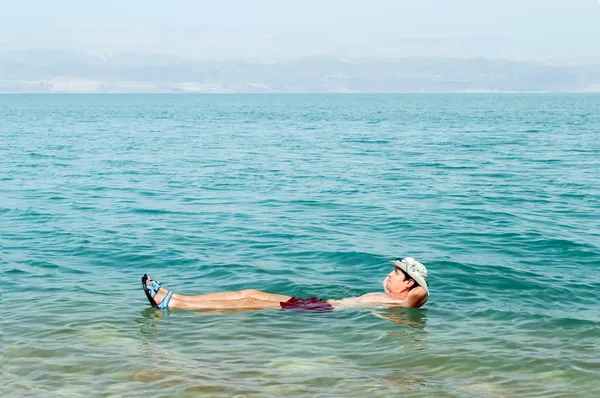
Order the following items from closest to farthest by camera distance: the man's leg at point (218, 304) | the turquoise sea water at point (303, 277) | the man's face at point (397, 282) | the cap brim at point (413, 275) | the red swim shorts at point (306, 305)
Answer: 1. the turquoise sea water at point (303, 277)
2. the man's leg at point (218, 304)
3. the cap brim at point (413, 275)
4. the red swim shorts at point (306, 305)
5. the man's face at point (397, 282)

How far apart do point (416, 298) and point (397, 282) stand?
0.48 meters

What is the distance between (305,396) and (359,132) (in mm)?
66504

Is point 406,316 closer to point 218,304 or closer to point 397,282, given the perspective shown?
point 397,282

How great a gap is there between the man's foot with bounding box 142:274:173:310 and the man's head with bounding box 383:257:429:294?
422 cm

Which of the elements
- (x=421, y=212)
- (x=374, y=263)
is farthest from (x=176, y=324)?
(x=421, y=212)

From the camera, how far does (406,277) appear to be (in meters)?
13.9

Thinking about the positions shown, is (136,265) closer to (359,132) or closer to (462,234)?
(462,234)

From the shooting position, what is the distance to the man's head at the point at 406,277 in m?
13.6

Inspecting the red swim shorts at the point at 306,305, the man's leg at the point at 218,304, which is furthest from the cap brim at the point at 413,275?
the man's leg at the point at 218,304

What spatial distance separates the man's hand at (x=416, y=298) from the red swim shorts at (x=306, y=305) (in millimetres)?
1472

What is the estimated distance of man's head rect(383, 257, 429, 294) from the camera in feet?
44.5

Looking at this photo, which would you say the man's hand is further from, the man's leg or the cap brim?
the man's leg

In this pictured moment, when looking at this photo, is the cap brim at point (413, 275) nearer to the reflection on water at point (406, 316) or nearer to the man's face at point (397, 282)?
the man's face at point (397, 282)

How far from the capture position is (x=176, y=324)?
12711mm
